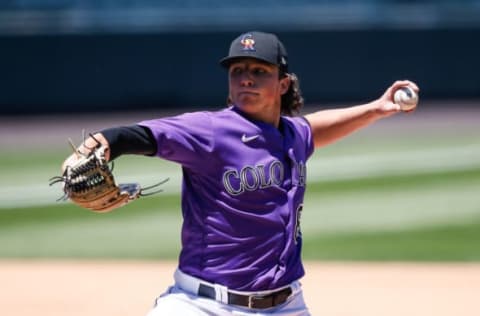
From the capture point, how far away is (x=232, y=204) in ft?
12.8

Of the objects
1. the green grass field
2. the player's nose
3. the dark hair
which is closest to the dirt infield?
the green grass field

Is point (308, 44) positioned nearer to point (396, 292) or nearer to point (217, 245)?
point (396, 292)

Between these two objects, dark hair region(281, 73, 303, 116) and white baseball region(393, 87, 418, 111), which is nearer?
dark hair region(281, 73, 303, 116)

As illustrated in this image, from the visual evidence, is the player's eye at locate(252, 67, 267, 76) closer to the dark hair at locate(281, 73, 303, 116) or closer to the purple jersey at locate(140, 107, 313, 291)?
the purple jersey at locate(140, 107, 313, 291)

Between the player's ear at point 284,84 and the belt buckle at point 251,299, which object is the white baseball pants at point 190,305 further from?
the player's ear at point 284,84

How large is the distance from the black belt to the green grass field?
4.54 m

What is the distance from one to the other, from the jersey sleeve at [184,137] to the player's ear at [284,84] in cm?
44

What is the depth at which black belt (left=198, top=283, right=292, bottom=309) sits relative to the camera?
3869 millimetres

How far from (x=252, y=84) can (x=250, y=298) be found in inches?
33.0

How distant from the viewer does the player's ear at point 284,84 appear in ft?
13.8

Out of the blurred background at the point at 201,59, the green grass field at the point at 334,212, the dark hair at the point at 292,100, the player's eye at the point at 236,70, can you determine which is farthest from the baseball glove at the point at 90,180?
the blurred background at the point at 201,59

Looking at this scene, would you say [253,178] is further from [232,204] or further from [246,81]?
[246,81]

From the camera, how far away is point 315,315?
638cm

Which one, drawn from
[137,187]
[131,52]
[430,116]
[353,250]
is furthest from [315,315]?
[131,52]
